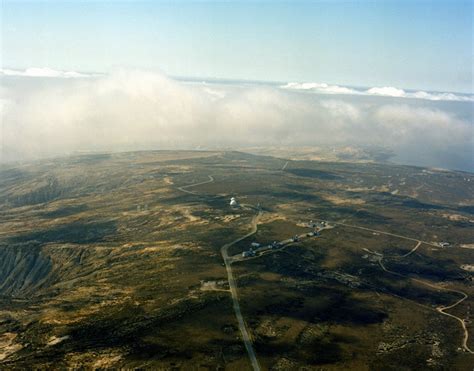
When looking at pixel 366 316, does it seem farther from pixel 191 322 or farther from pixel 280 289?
pixel 191 322

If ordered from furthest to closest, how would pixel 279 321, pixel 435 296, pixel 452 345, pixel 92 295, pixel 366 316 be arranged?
pixel 435 296 → pixel 92 295 → pixel 366 316 → pixel 279 321 → pixel 452 345

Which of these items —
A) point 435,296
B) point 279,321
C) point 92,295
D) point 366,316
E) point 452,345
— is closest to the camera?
point 452,345

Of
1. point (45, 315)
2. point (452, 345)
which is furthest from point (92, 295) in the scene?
point (452, 345)

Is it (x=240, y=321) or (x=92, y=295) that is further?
(x=92, y=295)

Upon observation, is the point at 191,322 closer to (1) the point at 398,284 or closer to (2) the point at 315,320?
(2) the point at 315,320

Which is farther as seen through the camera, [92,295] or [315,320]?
[92,295]

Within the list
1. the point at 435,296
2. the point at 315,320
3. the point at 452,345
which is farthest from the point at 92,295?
the point at 435,296

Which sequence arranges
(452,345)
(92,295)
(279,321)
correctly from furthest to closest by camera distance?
1. (92,295)
2. (279,321)
3. (452,345)

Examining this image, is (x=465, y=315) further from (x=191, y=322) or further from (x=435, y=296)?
(x=191, y=322)
